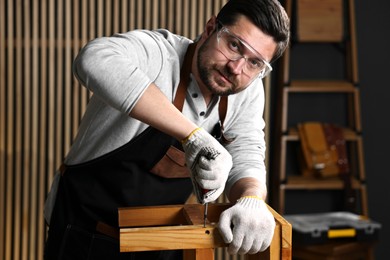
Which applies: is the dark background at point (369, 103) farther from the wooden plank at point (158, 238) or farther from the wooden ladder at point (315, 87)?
the wooden plank at point (158, 238)

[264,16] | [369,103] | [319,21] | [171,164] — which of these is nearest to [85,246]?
[171,164]

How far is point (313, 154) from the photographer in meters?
4.46

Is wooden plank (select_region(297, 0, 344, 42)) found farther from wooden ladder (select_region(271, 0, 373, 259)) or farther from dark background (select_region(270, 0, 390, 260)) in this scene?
dark background (select_region(270, 0, 390, 260))

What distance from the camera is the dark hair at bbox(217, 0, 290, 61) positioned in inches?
78.4

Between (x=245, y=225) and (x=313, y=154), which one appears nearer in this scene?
(x=245, y=225)

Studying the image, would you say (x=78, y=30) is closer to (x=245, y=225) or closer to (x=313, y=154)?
(x=313, y=154)

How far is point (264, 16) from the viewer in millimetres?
1991

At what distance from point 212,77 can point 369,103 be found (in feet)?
9.76

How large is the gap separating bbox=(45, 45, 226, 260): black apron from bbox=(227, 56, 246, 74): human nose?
24 centimetres

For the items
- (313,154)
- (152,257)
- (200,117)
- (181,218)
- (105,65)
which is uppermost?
(105,65)

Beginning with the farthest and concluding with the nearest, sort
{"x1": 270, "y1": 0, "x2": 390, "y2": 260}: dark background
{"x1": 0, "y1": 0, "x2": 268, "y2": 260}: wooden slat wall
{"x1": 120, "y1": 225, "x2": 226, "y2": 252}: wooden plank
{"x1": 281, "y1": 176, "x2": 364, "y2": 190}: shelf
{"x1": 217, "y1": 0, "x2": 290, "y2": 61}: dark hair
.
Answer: {"x1": 270, "y1": 0, "x2": 390, "y2": 260}: dark background, {"x1": 281, "y1": 176, "x2": 364, "y2": 190}: shelf, {"x1": 0, "y1": 0, "x2": 268, "y2": 260}: wooden slat wall, {"x1": 217, "y1": 0, "x2": 290, "y2": 61}: dark hair, {"x1": 120, "y1": 225, "x2": 226, "y2": 252}: wooden plank

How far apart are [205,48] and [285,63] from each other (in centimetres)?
243

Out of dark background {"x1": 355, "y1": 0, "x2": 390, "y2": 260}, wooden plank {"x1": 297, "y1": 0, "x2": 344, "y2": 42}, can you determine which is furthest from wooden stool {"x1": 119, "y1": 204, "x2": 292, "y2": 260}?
dark background {"x1": 355, "y1": 0, "x2": 390, "y2": 260}

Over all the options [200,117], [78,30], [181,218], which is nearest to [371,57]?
[78,30]
